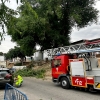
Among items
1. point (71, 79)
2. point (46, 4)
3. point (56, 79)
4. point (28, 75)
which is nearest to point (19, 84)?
point (56, 79)

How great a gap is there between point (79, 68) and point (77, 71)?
24 cm

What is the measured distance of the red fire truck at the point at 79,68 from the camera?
9.91 meters

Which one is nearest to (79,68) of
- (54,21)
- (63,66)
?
(63,66)

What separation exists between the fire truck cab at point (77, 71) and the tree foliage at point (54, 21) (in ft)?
→ 40.1

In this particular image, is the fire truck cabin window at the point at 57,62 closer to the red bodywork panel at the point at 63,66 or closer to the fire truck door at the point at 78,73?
the red bodywork panel at the point at 63,66

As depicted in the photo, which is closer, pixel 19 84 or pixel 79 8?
pixel 19 84

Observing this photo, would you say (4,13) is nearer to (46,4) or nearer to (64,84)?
(64,84)

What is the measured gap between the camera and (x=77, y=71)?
10445 mm

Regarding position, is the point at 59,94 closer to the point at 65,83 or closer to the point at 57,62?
the point at 65,83

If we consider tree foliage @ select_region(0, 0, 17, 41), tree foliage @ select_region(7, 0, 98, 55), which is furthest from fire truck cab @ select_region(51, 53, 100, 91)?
tree foliage @ select_region(7, 0, 98, 55)

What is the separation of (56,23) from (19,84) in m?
16.0

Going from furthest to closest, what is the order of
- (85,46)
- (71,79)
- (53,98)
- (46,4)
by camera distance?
(46,4), (85,46), (71,79), (53,98)

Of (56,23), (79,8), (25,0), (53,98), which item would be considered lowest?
(53,98)

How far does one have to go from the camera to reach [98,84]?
953 centimetres
